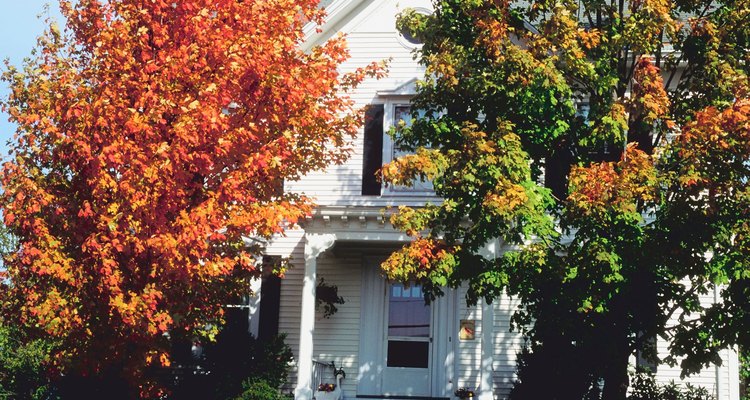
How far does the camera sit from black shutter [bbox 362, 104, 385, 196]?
16.7 metres

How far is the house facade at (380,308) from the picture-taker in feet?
54.0

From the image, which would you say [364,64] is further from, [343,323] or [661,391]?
[661,391]

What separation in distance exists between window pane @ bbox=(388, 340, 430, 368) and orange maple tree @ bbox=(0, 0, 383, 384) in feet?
18.9

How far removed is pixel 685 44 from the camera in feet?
39.8

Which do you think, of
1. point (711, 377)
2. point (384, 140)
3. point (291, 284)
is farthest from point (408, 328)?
point (711, 377)

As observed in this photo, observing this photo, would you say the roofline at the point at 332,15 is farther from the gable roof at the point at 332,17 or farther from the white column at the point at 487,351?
the white column at the point at 487,351

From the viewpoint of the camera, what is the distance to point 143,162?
1020 cm

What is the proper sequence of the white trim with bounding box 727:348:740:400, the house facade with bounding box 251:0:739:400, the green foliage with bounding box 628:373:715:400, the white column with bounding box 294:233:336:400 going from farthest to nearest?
the house facade with bounding box 251:0:739:400
the white trim with bounding box 727:348:740:400
the green foliage with bounding box 628:373:715:400
the white column with bounding box 294:233:336:400

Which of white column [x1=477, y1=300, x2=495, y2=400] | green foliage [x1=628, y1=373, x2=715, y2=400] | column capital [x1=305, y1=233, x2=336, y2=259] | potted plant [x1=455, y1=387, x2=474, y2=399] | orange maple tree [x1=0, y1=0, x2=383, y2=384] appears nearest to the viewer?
orange maple tree [x1=0, y1=0, x2=383, y2=384]

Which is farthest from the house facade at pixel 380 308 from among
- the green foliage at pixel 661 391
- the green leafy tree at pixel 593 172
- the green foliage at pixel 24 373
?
the green foliage at pixel 24 373

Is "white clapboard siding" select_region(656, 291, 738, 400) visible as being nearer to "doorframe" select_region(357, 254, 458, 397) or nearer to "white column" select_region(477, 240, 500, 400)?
"white column" select_region(477, 240, 500, 400)

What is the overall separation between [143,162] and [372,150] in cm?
734

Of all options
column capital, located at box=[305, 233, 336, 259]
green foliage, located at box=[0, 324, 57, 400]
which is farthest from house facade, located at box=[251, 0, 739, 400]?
green foliage, located at box=[0, 324, 57, 400]

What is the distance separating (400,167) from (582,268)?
2852 millimetres
